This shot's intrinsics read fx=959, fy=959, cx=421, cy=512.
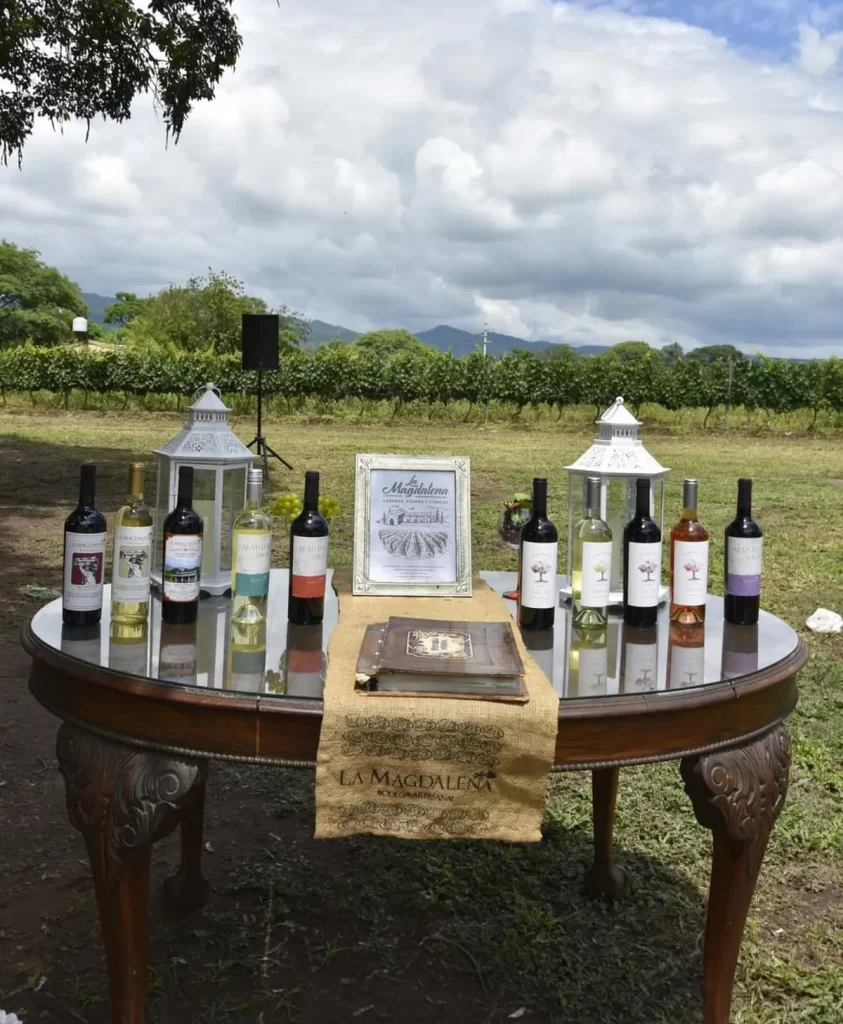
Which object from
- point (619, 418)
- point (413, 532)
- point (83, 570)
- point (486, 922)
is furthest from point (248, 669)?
point (486, 922)

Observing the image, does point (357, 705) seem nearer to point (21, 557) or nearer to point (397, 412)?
point (21, 557)

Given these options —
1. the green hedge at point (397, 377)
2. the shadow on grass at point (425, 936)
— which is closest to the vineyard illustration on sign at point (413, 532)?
the shadow on grass at point (425, 936)

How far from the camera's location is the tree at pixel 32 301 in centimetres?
4972

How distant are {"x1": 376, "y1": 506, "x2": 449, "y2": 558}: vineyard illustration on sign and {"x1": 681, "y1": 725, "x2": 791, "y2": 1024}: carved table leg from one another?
0.73 m

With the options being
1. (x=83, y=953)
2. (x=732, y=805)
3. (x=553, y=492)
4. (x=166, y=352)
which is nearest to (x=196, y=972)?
(x=83, y=953)

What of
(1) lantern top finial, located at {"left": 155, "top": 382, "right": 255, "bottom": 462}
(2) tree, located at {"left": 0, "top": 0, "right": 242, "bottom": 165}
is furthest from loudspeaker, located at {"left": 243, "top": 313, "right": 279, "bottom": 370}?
(1) lantern top finial, located at {"left": 155, "top": 382, "right": 255, "bottom": 462}

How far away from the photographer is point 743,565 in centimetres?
197

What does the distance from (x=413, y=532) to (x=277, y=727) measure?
27.5 inches

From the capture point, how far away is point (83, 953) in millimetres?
2236

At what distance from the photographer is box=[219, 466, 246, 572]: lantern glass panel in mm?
→ 2225

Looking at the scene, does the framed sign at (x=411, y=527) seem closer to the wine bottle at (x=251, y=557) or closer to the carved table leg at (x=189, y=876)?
the wine bottle at (x=251, y=557)

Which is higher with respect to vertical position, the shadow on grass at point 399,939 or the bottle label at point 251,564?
the bottle label at point 251,564

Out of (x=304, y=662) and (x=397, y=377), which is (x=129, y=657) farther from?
(x=397, y=377)

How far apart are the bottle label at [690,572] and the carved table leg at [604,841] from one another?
0.66m
